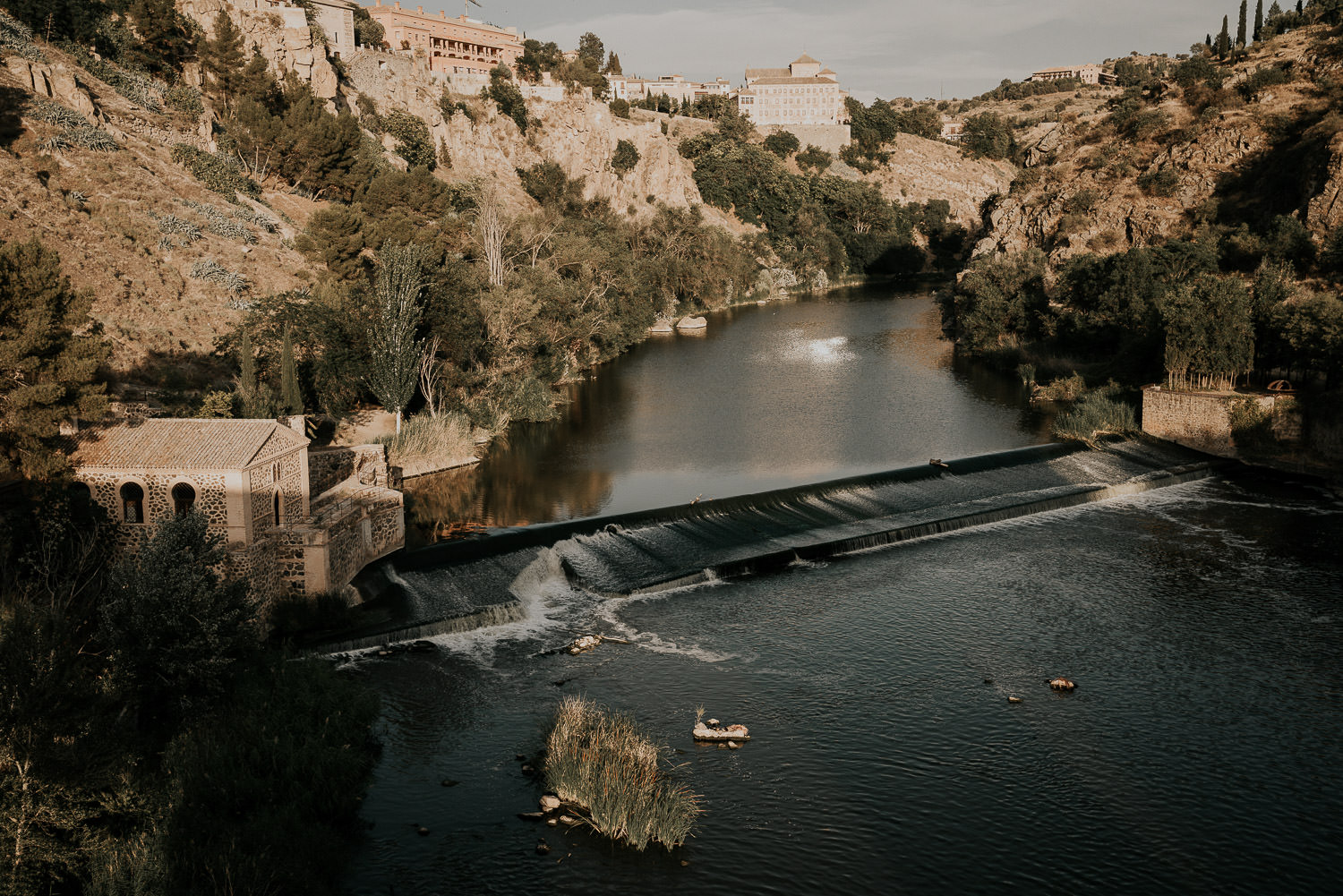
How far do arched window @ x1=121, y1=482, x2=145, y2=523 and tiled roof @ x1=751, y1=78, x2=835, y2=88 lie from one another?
4997 inches

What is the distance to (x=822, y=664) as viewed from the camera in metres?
18.9

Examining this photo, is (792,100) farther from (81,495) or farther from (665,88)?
(81,495)

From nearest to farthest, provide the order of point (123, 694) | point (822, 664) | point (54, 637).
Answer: point (54, 637)
point (123, 694)
point (822, 664)

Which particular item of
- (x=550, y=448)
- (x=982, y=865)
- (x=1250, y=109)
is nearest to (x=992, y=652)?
(x=982, y=865)

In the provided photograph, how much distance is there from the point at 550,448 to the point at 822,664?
19.7 meters

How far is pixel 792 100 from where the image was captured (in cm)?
13375

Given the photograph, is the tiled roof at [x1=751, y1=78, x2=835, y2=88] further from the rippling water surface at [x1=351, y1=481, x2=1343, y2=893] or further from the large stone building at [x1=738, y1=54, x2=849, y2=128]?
the rippling water surface at [x1=351, y1=481, x2=1343, y2=893]

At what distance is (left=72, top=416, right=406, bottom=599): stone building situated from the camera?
1922 cm

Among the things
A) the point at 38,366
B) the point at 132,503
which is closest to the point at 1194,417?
the point at 132,503

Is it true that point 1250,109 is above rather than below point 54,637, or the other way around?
above

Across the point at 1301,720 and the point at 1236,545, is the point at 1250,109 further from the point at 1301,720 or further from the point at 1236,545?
the point at 1301,720

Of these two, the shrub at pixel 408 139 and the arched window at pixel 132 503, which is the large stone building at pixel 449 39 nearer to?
the shrub at pixel 408 139

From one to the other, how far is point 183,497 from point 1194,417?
32.3 m

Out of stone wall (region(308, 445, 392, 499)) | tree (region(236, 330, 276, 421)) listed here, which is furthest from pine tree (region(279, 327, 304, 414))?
stone wall (region(308, 445, 392, 499))
